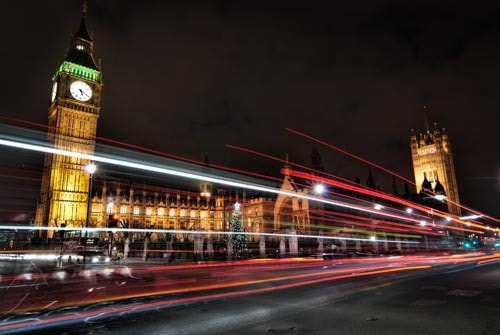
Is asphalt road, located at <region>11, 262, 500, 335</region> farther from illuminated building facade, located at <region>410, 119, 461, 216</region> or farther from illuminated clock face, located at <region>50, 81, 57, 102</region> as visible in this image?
illuminated building facade, located at <region>410, 119, 461, 216</region>

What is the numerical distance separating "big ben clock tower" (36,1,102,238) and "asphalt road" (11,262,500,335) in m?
69.0

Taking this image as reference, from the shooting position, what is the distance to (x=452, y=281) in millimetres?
13422

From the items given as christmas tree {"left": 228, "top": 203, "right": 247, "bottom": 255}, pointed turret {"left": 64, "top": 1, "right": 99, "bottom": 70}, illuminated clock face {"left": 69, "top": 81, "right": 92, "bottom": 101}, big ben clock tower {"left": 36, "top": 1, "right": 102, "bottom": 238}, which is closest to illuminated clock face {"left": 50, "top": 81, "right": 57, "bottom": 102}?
big ben clock tower {"left": 36, "top": 1, "right": 102, "bottom": 238}

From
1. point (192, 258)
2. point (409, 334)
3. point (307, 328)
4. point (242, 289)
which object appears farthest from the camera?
point (192, 258)

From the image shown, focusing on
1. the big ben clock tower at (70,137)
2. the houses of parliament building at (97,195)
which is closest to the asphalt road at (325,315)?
the houses of parliament building at (97,195)

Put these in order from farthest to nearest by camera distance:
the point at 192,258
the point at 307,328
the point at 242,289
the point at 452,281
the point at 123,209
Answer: the point at 123,209 → the point at 192,258 → the point at 452,281 → the point at 242,289 → the point at 307,328

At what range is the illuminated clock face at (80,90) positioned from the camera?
2955 inches

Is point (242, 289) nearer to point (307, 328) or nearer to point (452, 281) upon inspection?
point (307, 328)

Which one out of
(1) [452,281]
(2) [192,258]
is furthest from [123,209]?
(1) [452,281]

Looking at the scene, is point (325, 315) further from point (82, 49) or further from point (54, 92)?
point (82, 49)

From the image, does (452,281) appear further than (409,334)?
Yes

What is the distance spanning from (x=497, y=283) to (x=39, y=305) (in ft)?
49.0

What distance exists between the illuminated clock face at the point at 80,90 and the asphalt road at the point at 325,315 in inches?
3008

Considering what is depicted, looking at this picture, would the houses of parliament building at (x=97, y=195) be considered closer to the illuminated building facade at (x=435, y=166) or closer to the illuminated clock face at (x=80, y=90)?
the illuminated clock face at (x=80, y=90)
